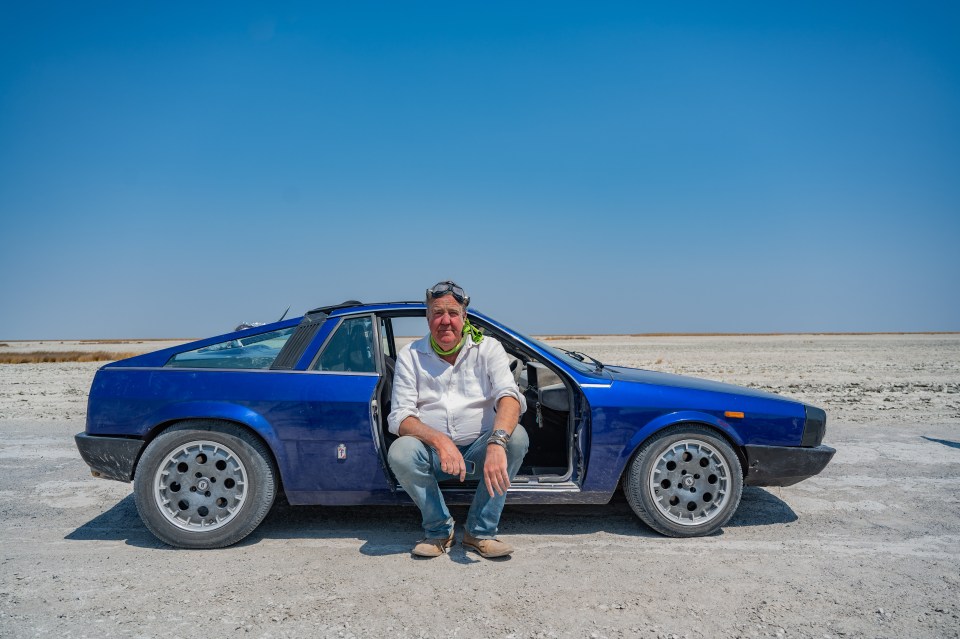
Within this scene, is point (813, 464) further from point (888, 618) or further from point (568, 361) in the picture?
point (568, 361)

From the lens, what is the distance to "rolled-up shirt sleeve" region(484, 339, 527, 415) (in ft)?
12.0

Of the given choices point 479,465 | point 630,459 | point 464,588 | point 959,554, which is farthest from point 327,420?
point 959,554

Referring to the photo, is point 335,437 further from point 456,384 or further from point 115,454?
point 115,454

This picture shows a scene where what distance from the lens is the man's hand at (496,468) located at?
3.35 m

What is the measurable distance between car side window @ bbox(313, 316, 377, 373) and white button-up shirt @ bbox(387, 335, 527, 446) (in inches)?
16.5

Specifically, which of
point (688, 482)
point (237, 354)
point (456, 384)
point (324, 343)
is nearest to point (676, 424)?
point (688, 482)

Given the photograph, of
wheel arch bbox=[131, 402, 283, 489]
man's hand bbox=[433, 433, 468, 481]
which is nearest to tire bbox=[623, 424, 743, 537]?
man's hand bbox=[433, 433, 468, 481]

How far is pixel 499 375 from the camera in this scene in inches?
145

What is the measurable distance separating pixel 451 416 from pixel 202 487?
1.64 meters

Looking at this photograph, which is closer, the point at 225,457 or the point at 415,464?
the point at 415,464

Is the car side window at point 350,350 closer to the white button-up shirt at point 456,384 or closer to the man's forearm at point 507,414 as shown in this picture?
the white button-up shirt at point 456,384

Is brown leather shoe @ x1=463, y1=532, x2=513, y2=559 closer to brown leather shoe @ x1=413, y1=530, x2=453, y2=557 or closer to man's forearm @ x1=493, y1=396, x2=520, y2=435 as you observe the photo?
brown leather shoe @ x1=413, y1=530, x2=453, y2=557

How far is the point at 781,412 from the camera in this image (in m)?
4.07

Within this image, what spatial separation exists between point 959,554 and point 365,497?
3644mm
